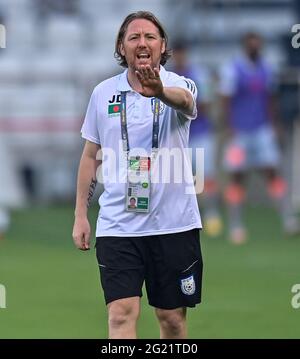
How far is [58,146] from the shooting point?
21.9 metres

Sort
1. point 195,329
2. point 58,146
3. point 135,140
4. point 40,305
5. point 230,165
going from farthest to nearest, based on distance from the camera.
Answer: point 58,146 < point 230,165 < point 40,305 < point 195,329 < point 135,140

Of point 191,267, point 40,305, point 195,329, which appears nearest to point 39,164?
point 40,305

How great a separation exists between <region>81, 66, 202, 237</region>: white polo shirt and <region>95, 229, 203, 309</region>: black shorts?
6 centimetres

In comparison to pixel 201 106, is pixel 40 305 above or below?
below

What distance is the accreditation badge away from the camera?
767cm

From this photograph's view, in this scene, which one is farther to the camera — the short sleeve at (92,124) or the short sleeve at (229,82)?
the short sleeve at (229,82)

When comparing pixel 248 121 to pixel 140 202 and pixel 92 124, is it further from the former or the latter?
pixel 140 202

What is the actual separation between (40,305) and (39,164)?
1083 centimetres

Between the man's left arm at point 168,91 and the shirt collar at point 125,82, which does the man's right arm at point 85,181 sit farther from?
the man's left arm at point 168,91

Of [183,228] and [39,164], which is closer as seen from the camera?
[183,228]

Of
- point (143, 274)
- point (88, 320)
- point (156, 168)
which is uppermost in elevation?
point (156, 168)

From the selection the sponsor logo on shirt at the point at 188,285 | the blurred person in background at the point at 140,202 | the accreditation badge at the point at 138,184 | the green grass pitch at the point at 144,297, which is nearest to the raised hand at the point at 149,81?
the blurred person in background at the point at 140,202

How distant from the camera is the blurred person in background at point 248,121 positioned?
16.6m
